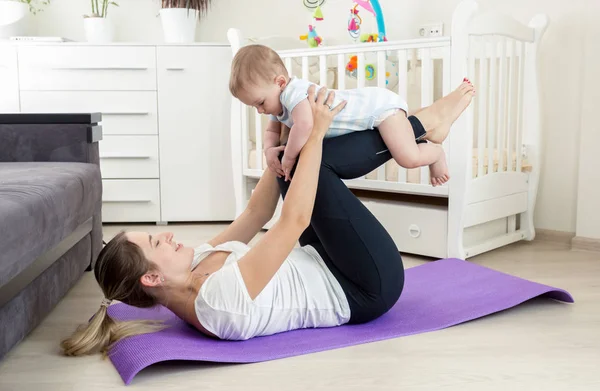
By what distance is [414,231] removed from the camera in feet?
8.85

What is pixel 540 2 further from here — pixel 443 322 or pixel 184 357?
pixel 184 357

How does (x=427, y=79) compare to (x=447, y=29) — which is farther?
(x=447, y=29)

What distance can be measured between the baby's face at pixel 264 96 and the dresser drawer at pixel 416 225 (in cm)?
107

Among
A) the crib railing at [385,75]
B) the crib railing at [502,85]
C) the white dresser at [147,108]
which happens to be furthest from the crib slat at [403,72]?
the white dresser at [147,108]

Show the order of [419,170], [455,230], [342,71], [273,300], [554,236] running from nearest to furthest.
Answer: [273,300]
[455,230]
[419,170]
[342,71]
[554,236]

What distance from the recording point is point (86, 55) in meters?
3.35

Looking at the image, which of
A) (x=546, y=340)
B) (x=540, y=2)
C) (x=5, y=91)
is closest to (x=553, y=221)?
(x=540, y=2)

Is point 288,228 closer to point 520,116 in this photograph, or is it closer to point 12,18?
point 520,116

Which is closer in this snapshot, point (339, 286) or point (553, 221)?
point (339, 286)

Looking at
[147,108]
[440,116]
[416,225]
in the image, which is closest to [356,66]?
[416,225]

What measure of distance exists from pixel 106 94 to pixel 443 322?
2173 millimetres

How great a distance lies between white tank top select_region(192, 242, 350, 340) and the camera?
1548 millimetres

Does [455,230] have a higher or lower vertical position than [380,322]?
higher

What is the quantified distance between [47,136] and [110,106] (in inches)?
38.3
